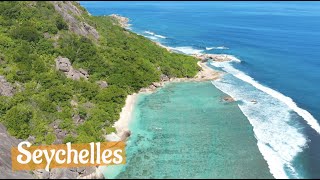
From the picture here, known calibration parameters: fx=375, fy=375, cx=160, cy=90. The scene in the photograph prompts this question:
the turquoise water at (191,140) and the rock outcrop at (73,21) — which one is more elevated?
the rock outcrop at (73,21)

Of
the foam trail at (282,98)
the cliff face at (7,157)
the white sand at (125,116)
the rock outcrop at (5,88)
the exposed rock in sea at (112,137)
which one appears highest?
the rock outcrop at (5,88)

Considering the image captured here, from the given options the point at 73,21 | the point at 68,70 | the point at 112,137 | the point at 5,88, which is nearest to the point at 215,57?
the point at 73,21

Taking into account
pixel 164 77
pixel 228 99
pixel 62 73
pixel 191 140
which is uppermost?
pixel 62 73

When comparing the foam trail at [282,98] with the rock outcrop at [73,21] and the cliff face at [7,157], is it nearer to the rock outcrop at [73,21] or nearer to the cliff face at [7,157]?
the rock outcrop at [73,21]

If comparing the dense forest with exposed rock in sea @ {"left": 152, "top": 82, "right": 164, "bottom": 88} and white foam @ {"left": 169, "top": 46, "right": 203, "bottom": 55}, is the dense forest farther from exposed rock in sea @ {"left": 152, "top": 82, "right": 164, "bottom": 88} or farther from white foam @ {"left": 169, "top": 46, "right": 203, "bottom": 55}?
white foam @ {"left": 169, "top": 46, "right": 203, "bottom": 55}

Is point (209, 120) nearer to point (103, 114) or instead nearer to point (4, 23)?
point (103, 114)

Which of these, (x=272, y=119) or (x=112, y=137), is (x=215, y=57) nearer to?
(x=272, y=119)

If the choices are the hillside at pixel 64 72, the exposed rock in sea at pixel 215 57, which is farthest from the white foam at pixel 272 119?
the exposed rock in sea at pixel 215 57
